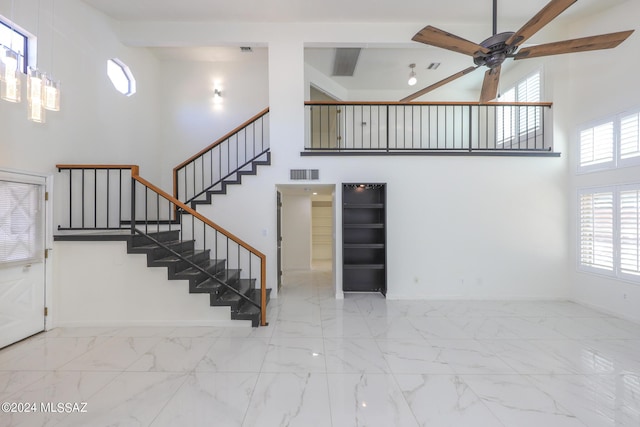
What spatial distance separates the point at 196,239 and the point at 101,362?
2297 mm

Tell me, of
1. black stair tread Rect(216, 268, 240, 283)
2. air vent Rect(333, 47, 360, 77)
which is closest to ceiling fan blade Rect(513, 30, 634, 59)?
air vent Rect(333, 47, 360, 77)

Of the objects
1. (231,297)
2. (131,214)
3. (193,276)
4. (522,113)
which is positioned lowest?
(231,297)

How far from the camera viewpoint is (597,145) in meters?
4.65

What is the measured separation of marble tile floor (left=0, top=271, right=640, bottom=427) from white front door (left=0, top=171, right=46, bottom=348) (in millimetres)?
294

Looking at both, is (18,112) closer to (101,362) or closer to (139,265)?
(139,265)

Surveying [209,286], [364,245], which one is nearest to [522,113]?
[364,245]

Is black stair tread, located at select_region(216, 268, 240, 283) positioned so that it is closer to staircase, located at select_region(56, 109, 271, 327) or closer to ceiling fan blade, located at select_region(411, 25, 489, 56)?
staircase, located at select_region(56, 109, 271, 327)

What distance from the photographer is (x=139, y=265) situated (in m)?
3.99

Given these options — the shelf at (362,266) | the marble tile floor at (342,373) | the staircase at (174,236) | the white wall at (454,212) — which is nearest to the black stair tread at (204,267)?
the staircase at (174,236)

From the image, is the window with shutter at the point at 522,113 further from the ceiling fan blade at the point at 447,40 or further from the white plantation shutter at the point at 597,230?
the ceiling fan blade at the point at 447,40

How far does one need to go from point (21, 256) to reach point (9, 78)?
8.04 ft

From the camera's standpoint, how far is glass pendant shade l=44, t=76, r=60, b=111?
2461 mm

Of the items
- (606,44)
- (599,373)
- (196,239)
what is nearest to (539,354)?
(599,373)

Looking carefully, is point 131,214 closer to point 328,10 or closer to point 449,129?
point 328,10
